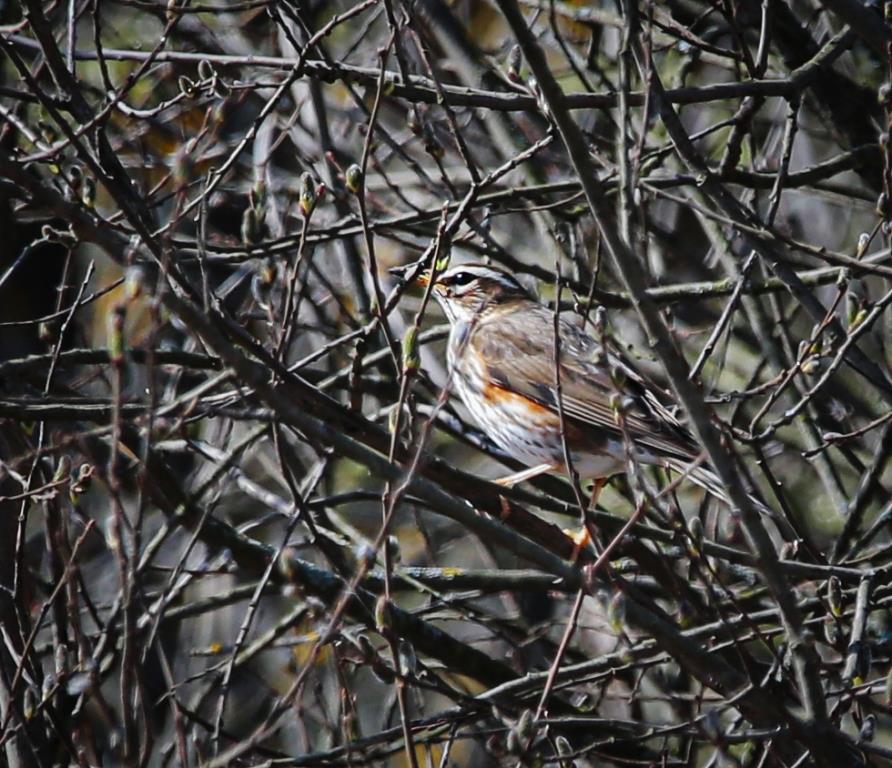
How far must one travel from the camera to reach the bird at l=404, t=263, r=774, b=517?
594cm

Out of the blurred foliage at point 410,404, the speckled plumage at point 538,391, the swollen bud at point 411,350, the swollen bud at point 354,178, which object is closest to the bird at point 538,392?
the speckled plumage at point 538,391

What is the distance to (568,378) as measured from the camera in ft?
21.9

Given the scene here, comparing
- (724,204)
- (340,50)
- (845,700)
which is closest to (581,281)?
(724,204)

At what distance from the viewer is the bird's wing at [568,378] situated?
5922 millimetres

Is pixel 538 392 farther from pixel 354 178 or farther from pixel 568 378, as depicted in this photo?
pixel 354 178

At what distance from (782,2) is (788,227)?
1637 mm

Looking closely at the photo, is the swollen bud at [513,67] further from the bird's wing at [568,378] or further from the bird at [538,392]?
the bird's wing at [568,378]

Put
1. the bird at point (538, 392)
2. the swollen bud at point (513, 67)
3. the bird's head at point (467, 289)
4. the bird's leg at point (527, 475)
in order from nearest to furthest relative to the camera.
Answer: the swollen bud at point (513, 67) → the bird's leg at point (527, 475) → the bird at point (538, 392) → the bird's head at point (467, 289)

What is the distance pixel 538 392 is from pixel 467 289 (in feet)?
2.75

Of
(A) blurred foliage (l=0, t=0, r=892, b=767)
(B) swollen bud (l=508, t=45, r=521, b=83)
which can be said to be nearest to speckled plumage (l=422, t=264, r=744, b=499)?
(A) blurred foliage (l=0, t=0, r=892, b=767)

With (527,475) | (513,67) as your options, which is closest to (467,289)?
(527,475)

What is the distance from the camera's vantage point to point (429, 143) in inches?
199

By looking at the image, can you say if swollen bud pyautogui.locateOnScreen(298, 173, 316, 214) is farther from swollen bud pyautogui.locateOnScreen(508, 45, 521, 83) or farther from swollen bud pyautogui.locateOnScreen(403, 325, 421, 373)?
swollen bud pyautogui.locateOnScreen(508, 45, 521, 83)

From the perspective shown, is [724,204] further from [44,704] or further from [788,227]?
[44,704]
